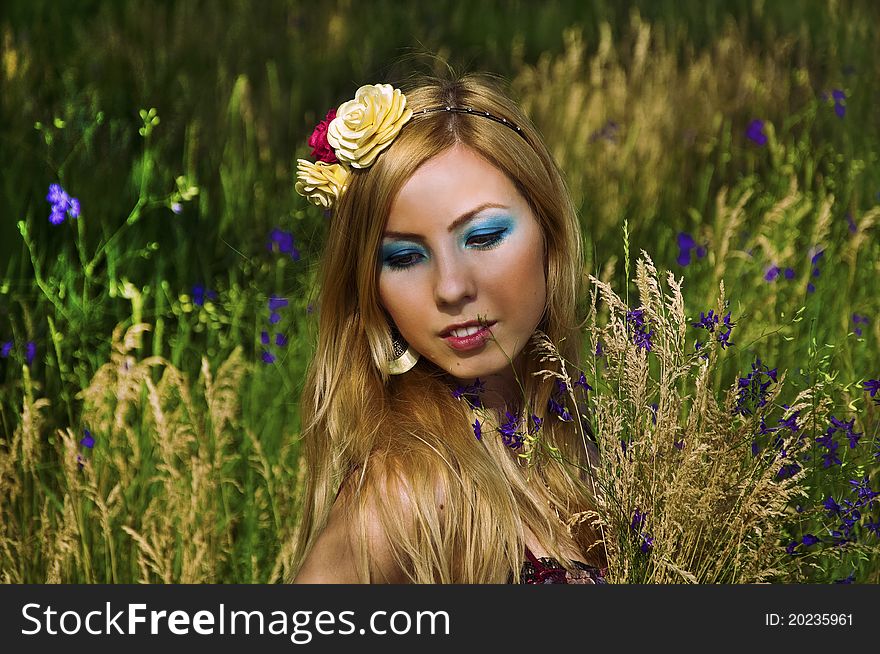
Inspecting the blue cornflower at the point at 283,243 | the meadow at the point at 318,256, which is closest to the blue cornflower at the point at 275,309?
the meadow at the point at 318,256

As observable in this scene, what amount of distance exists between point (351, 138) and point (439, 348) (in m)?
0.47

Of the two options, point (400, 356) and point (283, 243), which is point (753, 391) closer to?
point (400, 356)

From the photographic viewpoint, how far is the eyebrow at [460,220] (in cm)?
234

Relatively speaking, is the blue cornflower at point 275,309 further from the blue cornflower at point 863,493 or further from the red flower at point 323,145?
the blue cornflower at point 863,493

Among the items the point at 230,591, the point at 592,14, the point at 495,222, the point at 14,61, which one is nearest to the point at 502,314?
the point at 495,222

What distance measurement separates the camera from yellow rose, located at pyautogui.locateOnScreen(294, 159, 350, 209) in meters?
2.52

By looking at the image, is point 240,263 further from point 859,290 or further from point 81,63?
point 859,290

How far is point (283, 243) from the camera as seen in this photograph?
3975 millimetres

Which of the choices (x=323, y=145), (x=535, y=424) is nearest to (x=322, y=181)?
(x=323, y=145)

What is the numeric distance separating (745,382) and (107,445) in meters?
1.82

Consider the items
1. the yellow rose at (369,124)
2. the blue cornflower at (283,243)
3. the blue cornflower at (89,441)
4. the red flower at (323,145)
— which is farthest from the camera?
the blue cornflower at (283,243)

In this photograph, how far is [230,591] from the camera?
2.46 metres

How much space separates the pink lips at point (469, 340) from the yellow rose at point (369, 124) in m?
0.40

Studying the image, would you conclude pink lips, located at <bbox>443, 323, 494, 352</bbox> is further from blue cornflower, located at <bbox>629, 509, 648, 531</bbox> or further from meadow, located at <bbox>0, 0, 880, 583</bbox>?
blue cornflower, located at <bbox>629, 509, 648, 531</bbox>
